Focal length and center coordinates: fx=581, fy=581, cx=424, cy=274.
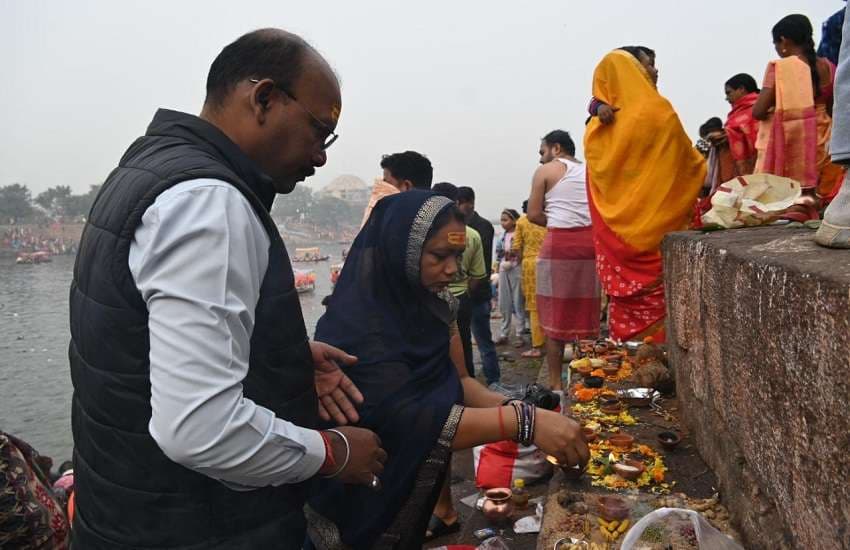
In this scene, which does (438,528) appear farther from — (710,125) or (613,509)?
(710,125)

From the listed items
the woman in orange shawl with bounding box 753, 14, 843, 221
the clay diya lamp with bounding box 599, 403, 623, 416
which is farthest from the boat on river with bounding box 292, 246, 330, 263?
the clay diya lamp with bounding box 599, 403, 623, 416

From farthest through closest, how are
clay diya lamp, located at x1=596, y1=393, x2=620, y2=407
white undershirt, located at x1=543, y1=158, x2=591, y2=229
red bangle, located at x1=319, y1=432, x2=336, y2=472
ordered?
white undershirt, located at x1=543, y1=158, x2=591, y2=229 < clay diya lamp, located at x1=596, y1=393, x2=620, y2=407 < red bangle, located at x1=319, y1=432, x2=336, y2=472

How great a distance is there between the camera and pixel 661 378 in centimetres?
368

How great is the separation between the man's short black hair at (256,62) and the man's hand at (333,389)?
2.72 feet

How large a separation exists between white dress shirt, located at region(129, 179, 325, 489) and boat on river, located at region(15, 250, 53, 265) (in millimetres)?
17942

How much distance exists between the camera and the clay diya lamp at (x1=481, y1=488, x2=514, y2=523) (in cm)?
324

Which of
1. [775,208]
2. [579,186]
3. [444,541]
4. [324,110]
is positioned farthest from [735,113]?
[324,110]

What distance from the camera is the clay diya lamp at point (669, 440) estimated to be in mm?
2820

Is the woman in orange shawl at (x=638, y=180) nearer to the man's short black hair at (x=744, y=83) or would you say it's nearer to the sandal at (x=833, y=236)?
the man's short black hair at (x=744, y=83)

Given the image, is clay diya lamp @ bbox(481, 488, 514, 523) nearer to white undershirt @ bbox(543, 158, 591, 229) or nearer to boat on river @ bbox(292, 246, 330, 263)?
white undershirt @ bbox(543, 158, 591, 229)

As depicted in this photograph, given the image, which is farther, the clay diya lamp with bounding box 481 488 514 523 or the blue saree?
the clay diya lamp with bounding box 481 488 514 523

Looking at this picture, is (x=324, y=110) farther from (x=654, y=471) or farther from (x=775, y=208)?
(x=775, y=208)

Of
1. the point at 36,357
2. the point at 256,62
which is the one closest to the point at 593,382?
the point at 256,62

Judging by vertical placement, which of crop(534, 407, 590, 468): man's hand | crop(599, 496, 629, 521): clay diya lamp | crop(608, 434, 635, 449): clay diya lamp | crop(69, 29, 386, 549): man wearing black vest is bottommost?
crop(608, 434, 635, 449): clay diya lamp
